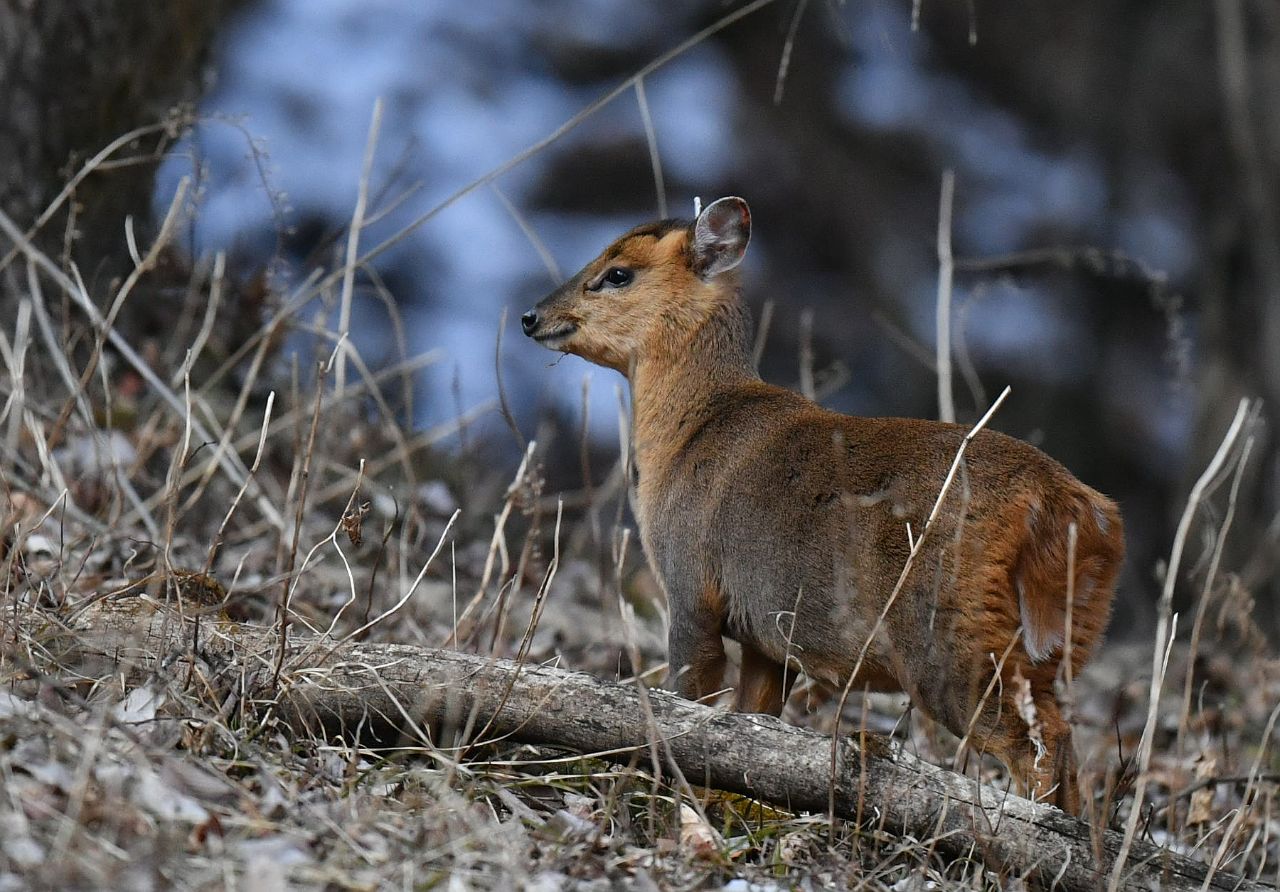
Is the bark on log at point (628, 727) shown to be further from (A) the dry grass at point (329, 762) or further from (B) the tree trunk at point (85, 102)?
(B) the tree trunk at point (85, 102)

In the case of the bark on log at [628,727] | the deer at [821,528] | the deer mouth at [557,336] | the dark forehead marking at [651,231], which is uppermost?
the dark forehead marking at [651,231]

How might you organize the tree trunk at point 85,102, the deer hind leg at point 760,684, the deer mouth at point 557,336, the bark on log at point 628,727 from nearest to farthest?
the bark on log at point 628,727
the deer hind leg at point 760,684
the deer mouth at point 557,336
the tree trunk at point 85,102

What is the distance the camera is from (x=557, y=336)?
18.2 feet

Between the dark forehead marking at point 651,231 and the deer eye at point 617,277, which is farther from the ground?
the dark forehead marking at point 651,231

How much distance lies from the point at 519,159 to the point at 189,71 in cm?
310

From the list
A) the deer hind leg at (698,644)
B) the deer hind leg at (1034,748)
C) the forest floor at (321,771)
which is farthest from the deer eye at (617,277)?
the deer hind leg at (1034,748)

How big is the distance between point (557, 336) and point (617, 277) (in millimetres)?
313

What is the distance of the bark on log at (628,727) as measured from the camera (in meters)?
3.74

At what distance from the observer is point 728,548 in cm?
486

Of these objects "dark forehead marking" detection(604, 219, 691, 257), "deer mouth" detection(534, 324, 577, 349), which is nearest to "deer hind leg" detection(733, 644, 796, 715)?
"deer mouth" detection(534, 324, 577, 349)

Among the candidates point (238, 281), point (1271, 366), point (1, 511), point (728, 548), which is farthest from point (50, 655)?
point (1271, 366)

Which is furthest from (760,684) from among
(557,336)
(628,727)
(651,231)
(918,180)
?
(918,180)

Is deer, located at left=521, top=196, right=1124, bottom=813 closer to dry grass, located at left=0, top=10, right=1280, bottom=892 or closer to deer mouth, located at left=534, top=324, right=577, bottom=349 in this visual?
deer mouth, located at left=534, top=324, right=577, bottom=349

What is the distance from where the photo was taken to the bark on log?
12.3ft
